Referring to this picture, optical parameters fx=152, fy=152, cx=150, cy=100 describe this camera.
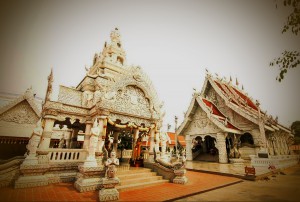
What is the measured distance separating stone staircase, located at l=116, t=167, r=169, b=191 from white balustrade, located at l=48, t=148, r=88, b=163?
2219mm

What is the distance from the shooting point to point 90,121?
27.5 ft

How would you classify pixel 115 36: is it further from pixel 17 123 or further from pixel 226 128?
pixel 226 128

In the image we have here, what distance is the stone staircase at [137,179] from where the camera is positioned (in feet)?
21.6

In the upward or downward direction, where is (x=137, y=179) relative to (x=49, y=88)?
downward

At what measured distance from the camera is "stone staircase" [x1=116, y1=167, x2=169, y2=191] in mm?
6598

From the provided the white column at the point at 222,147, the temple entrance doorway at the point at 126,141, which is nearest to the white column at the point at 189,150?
the white column at the point at 222,147

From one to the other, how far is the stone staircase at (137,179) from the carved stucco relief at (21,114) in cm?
1059

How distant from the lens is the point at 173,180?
7.86m

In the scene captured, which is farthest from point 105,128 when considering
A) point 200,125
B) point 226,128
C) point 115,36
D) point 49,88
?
point 200,125

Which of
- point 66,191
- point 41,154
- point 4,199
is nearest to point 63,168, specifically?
point 41,154

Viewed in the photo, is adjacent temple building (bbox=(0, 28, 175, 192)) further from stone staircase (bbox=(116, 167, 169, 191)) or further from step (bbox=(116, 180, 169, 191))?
stone staircase (bbox=(116, 167, 169, 191))

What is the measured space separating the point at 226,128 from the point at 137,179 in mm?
11142

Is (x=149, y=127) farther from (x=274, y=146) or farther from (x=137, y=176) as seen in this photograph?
(x=274, y=146)

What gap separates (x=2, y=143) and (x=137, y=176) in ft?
32.4
